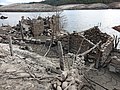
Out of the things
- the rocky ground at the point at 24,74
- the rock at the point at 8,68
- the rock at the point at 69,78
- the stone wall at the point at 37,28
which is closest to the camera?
the rocky ground at the point at 24,74

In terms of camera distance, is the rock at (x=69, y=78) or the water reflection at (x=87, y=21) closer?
the rock at (x=69, y=78)

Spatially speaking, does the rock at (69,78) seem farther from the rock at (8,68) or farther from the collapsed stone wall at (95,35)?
the collapsed stone wall at (95,35)

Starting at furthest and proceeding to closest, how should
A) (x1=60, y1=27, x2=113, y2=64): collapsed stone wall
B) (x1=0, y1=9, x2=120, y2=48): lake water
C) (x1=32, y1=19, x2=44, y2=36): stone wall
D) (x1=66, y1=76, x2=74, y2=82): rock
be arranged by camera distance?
(x1=0, y1=9, x2=120, y2=48): lake water < (x1=32, y1=19, x2=44, y2=36): stone wall < (x1=60, y1=27, x2=113, y2=64): collapsed stone wall < (x1=66, y1=76, x2=74, y2=82): rock

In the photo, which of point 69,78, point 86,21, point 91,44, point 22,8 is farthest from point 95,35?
point 22,8

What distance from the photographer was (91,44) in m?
13.5

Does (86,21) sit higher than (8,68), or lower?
lower

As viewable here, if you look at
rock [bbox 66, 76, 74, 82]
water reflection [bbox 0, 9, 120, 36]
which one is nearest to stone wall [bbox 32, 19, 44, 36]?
water reflection [bbox 0, 9, 120, 36]

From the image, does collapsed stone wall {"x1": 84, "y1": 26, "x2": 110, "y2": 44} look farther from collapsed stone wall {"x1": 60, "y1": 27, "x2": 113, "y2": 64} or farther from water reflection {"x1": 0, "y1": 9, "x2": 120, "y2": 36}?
water reflection {"x1": 0, "y1": 9, "x2": 120, "y2": 36}

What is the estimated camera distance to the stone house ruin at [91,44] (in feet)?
41.7

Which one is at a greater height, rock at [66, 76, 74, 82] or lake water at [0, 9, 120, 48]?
rock at [66, 76, 74, 82]

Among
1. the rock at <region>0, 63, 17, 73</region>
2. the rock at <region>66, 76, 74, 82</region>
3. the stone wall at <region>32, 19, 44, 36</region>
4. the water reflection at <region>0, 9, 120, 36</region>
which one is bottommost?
the water reflection at <region>0, 9, 120, 36</region>

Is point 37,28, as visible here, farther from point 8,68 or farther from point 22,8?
point 22,8

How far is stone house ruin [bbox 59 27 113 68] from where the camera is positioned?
12.7m

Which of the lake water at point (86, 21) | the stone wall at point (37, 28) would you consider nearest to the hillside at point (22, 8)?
the lake water at point (86, 21)
